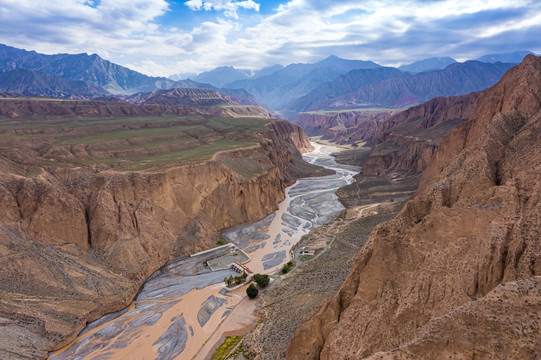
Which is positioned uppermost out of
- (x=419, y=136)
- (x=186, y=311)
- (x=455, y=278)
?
(x=419, y=136)

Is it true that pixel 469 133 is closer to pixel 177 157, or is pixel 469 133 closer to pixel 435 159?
pixel 435 159

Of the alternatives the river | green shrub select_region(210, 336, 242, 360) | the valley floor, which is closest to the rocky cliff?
the valley floor

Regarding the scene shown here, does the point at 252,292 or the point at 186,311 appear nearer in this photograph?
the point at 186,311

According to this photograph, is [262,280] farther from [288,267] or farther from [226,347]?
[226,347]

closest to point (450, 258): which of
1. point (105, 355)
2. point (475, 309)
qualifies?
point (475, 309)

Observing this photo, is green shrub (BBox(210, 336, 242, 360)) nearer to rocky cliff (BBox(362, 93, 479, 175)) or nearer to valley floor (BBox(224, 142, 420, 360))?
valley floor (BBox(224, 142, 420, 360))

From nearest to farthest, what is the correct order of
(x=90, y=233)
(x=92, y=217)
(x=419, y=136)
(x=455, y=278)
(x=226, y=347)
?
(x=455, y=278), (x=226, y=347), (x=90, y=233), (x=92, y=217), (x=419, y=136)

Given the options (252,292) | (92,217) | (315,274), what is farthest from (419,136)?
(92,217)
